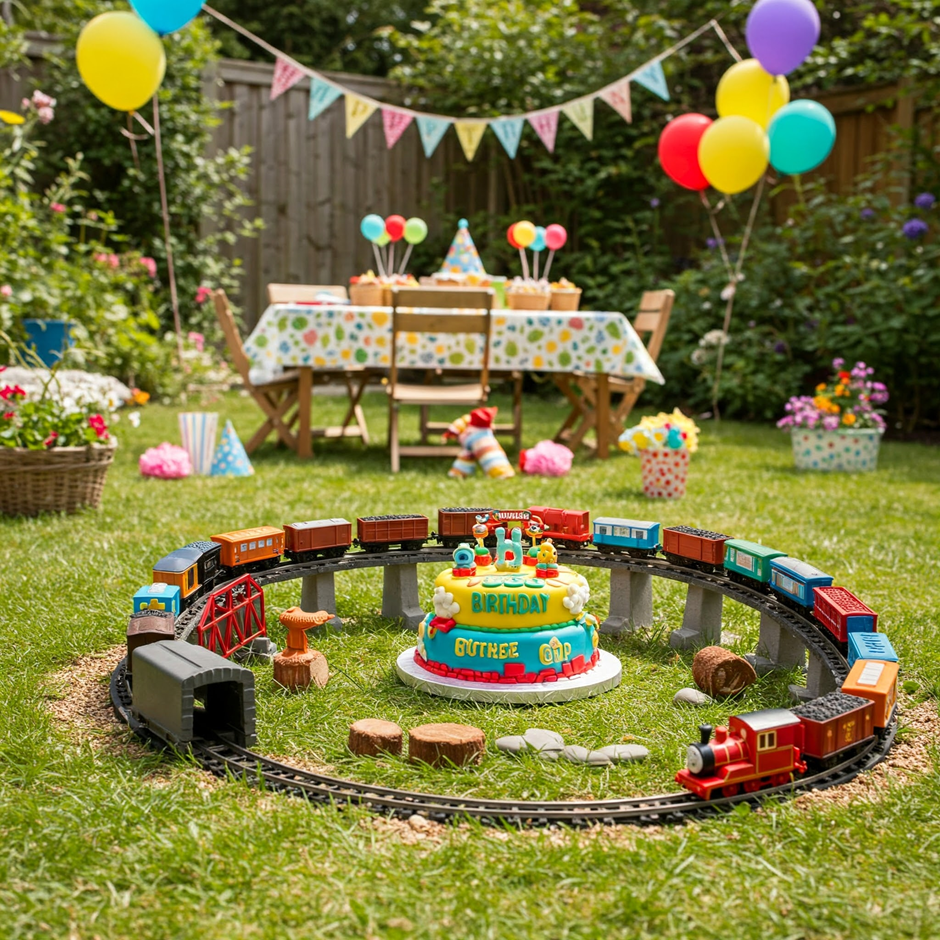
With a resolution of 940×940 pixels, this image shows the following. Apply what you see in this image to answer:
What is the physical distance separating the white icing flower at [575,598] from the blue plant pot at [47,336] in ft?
19.4

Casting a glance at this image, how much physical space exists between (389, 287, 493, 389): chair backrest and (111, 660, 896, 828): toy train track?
170 inches

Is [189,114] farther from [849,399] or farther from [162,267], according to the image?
[849,399]

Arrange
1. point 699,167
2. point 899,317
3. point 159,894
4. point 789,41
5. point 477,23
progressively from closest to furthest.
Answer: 1. point 159,894
2. point 789,41
3. point 699,167
4. point 899,317
5. point 477,23

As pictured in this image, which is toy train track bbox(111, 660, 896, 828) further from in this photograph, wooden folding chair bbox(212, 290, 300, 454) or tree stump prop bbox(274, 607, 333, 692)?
wooden folding chair bbox(212, 290, 300, 454)

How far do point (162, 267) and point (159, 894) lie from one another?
8966mm

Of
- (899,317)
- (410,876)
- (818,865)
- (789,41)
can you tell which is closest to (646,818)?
(818,865)

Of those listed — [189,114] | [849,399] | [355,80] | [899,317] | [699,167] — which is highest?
[355,80]

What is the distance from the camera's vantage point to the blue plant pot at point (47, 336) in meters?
7.68

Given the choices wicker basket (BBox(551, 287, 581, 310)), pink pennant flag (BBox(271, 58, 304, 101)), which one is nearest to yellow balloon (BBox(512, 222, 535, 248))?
wicker basket (BBox(551, 287, 581, 310))

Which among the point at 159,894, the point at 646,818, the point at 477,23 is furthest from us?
the point at 477,23

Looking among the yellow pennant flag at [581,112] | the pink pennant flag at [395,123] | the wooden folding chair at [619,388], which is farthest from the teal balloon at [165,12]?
the wooden folding chair at [619,388]

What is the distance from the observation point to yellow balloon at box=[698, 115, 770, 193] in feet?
21.8

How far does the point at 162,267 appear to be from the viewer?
9977mm

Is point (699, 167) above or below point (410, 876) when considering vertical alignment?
above
